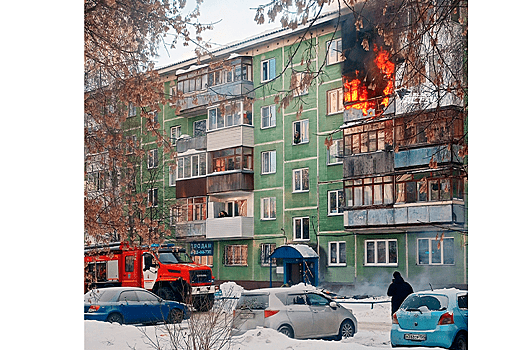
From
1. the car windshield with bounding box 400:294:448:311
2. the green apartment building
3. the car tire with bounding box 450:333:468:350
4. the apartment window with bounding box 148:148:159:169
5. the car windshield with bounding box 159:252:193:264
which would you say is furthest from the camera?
the apartment window with bounding box 148:148:159:169

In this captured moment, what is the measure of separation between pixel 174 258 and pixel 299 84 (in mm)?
1769

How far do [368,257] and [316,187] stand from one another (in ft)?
2.07

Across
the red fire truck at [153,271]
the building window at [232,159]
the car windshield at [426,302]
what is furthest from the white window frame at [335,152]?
the red fire truck at [153,271]

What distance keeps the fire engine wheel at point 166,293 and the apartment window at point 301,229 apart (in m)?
1.29

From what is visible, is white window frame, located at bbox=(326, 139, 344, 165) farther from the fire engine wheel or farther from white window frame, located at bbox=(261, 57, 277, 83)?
the fire engine wheel

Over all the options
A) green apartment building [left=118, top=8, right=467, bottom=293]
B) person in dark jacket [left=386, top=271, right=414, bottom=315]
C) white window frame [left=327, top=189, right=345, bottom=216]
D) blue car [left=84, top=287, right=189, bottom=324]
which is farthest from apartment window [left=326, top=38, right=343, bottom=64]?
blue car [left=84, top=287, right=189, bottom=324]

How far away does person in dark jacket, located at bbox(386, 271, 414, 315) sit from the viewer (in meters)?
4.52

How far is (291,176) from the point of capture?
5.16 meters

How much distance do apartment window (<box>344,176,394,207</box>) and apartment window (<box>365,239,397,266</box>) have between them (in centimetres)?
25

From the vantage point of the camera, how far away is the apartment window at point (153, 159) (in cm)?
601

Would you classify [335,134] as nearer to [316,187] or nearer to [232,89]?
[316,187]

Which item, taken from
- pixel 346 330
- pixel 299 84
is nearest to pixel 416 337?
pixel 346 330
